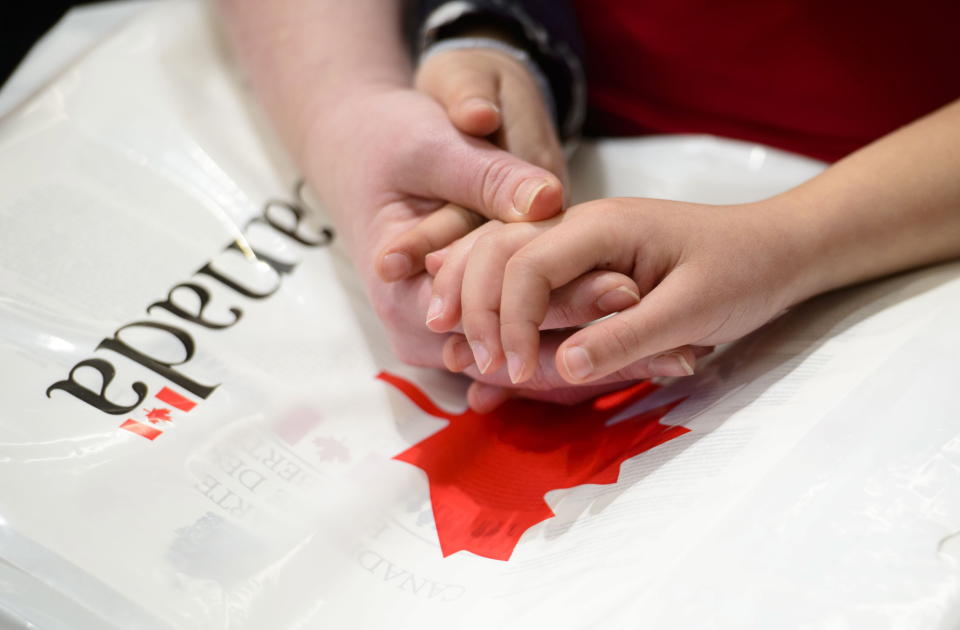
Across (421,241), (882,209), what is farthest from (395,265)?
(882,209)

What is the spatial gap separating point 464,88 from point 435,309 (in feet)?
0.52

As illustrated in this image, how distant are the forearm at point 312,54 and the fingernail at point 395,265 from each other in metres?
0.15

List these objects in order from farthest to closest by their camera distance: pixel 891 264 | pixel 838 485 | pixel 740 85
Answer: pixel 740 85 < pixel 891 264 < pixel 838 485

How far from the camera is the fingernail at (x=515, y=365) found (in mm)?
390

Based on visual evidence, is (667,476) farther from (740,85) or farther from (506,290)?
(740,85)

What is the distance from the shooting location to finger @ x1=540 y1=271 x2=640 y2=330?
40cm

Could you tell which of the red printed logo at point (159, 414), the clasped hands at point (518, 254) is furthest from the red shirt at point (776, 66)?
the red printed logo at point (159, 414)

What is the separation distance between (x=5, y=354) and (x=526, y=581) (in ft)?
1.03

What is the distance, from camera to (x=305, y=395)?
48 centimetres

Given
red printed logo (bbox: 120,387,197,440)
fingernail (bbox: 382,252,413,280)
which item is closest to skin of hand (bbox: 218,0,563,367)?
fingernail (bbox: 382,252,413,280)

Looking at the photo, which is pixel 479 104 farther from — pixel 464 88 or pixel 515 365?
pixel 515 365

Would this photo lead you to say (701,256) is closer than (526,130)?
Yes

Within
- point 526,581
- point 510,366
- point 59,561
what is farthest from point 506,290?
point 59,561

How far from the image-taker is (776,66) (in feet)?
1.99
